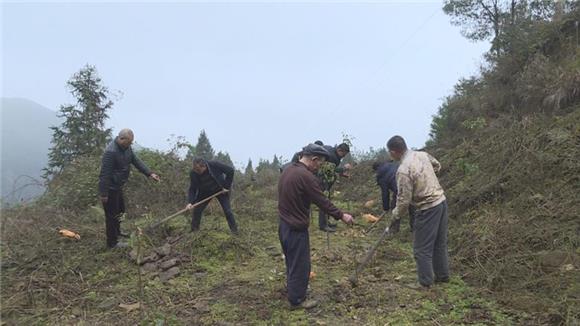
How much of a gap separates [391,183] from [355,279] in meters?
2.88

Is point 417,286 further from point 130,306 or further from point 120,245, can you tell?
point 120,245

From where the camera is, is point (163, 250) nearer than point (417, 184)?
No

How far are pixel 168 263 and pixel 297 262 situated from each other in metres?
2.30

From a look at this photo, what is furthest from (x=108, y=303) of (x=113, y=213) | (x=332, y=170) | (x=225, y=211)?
(x=332, y=170)

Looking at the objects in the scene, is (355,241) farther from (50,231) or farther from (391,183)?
(50,231)

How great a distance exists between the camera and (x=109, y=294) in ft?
16.4

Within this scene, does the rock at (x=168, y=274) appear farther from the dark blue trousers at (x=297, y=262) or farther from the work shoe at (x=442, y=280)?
the work shoe at (x=442, y=280)

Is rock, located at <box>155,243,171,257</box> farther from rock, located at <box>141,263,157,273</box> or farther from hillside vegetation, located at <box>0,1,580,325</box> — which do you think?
rock, located at <box>141,263,157,273</box>

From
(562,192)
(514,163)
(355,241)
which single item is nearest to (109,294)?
(355,241)

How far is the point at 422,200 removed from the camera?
15.1ft

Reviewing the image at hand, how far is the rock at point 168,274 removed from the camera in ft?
17.7

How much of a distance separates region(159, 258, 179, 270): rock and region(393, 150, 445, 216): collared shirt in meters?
3.10

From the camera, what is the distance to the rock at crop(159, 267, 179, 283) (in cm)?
541

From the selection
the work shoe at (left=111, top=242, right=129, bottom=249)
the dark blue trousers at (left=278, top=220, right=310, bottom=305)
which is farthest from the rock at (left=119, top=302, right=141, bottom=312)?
the work shoe at (left=111, top=242, right=129, bottom=249)
